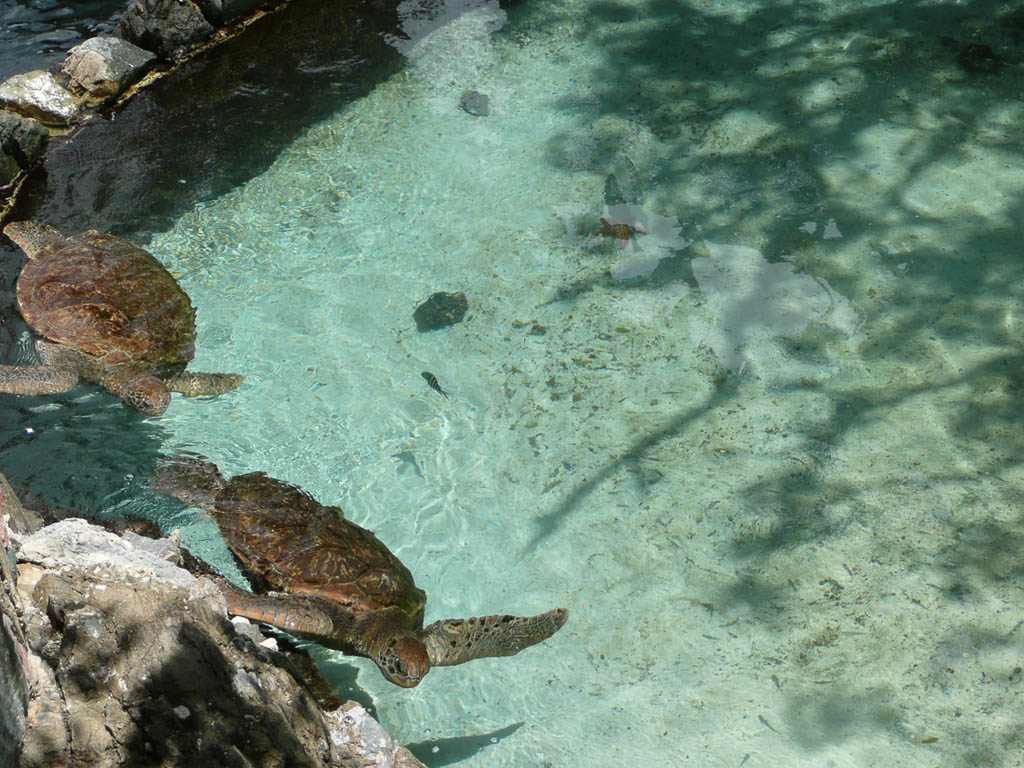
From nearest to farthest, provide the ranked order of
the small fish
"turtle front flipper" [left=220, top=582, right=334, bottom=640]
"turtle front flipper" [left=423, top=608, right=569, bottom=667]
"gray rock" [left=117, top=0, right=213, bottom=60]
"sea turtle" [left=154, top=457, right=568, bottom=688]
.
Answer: "turtle front flipper" [left=220, top=582, right=334, bottom=640]
"sea turtle" [left=154, top=457, right=568, bottom=688]
"turtle front flipper" [left=423, top=608, right=569, bottom=667]
the small fish
"gray rock" [left=117, top=0, right=213, bottom=60]

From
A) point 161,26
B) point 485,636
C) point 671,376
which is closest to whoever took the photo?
point 485,636

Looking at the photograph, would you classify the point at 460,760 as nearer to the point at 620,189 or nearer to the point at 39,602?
the point at 39,602

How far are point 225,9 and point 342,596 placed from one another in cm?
574

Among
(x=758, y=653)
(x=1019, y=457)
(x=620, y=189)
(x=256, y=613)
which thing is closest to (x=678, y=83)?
(x=620, y=189)

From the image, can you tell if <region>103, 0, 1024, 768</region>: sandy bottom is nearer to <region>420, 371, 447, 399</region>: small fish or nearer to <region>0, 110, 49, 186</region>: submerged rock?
<region>420, 371, 447, 399</region>: small fish

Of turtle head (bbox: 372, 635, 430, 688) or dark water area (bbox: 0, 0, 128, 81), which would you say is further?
dark water area (bbox: 0, 0, 128, 81)

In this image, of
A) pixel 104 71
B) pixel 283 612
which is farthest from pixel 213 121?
pixel 283 612

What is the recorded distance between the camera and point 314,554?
128 inches

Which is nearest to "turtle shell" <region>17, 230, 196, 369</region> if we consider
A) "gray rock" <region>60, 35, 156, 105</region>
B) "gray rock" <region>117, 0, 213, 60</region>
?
"gray rock" <region>60, 35, 156, 105</region>

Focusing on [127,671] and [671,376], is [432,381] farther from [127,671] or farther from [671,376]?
[127,671]

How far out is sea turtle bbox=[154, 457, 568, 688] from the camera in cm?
299

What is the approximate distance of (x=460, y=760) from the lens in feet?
10.0

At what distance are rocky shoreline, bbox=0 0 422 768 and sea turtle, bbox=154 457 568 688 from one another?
0.69ft

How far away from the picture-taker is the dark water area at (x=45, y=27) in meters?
6.52
